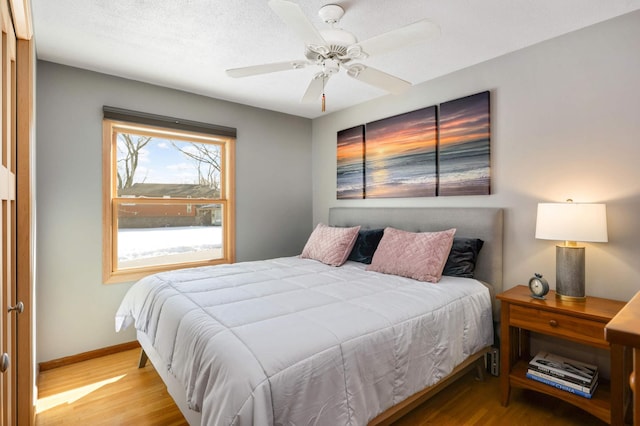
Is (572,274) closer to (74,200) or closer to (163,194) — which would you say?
(163,194)

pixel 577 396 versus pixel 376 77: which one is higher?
pixel 376 77

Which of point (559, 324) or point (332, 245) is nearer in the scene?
point (559, 324)

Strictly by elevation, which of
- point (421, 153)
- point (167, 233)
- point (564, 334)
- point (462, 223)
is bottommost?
point (564, 334)

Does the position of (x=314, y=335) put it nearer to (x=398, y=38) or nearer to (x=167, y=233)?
(x=398, y=38)

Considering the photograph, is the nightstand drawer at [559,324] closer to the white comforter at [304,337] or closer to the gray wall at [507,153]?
the white comforter at [304,337]

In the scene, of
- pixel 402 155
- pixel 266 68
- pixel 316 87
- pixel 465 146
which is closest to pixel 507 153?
pixel 465 146

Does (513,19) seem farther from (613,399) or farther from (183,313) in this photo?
(183,313)

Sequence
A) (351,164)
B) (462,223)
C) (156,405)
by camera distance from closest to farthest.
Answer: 1. (156,405)
2. (462,223)
3. (351,164)

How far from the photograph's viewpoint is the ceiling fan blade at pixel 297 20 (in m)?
1.43

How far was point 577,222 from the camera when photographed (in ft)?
6.48

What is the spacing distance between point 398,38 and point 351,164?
2.28 metres

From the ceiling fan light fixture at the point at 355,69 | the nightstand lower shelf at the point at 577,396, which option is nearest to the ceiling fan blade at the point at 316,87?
the ceiling fan light fixture at the point at 355,69

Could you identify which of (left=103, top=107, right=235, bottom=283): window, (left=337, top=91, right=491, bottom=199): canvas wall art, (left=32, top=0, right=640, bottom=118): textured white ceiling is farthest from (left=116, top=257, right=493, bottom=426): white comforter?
(left=32, top=0, right=640, bottom=118): textured white ceiling

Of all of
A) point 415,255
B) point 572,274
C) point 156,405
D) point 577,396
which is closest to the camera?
point 577,396
